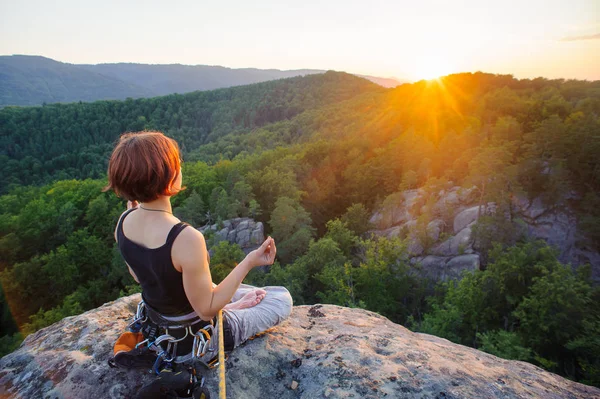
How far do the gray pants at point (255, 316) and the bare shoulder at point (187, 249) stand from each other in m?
1.17

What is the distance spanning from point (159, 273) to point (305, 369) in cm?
199

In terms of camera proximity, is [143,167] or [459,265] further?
[459,265]

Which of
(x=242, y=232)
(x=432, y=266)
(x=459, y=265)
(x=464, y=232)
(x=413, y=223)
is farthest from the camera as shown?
(x=242, y=232)

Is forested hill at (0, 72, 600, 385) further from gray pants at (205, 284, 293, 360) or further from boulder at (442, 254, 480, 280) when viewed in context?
gray pants at (205, 284, 293, 360)

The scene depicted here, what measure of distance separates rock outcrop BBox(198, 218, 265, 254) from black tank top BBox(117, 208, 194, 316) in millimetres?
22068

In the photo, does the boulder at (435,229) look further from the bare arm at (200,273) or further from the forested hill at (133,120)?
the forested hill at (133,120)

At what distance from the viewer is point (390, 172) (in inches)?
1168

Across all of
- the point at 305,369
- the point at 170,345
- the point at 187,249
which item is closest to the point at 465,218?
the point at 305,369

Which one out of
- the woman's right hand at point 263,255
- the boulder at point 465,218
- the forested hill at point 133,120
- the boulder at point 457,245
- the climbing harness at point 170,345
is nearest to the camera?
the woman's right hand at point 263,255

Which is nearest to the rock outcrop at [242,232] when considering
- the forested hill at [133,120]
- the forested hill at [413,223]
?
the forested hill at [413,223]

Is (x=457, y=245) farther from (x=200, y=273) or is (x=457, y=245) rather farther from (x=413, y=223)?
(x=200, y=273)

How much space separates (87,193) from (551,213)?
44524mm

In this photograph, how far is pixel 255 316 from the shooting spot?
3.67m

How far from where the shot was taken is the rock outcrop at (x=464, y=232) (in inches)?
756
